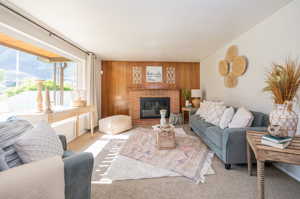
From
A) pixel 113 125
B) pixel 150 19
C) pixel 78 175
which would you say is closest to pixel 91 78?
pixel 113 125

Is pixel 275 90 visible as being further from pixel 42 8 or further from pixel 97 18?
pixel 42 8

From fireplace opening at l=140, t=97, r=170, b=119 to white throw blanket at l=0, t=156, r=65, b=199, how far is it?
4006mm

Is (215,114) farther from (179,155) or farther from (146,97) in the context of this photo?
(146,97)

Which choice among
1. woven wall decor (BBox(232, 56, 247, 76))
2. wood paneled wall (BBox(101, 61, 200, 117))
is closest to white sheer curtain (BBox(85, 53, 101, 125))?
wood paneled wall (BBox(101, 61, 200, 117))

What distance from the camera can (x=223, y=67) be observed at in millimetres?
3439

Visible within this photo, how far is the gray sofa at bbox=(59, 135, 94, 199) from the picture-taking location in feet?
3.02

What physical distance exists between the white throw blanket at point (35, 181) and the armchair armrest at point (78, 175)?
0.06m

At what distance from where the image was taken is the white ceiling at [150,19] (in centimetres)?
180

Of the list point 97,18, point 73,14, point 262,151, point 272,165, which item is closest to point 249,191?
point 262,151

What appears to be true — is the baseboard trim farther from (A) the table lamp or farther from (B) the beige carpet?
(A) the table lamp

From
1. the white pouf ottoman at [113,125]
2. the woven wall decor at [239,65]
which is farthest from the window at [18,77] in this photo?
the woven wall decor at [239,65]

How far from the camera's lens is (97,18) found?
7.00 ft

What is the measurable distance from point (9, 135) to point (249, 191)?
240 cm

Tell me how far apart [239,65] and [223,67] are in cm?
59
